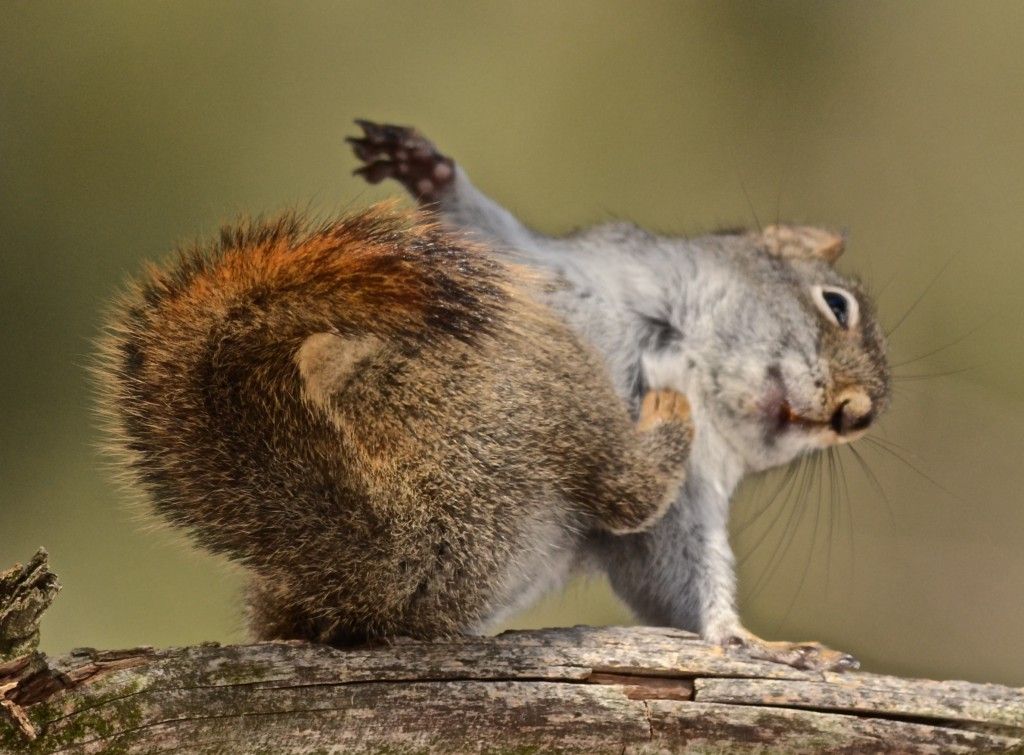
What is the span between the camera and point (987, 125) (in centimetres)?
290

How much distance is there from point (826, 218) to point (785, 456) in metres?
1.34

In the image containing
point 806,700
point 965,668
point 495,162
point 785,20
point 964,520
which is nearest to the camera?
point 806,700

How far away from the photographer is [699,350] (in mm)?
1616

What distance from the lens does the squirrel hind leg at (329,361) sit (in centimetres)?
109

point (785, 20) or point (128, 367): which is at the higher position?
point (785, 20)

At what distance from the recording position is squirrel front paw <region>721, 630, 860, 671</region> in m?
1.34

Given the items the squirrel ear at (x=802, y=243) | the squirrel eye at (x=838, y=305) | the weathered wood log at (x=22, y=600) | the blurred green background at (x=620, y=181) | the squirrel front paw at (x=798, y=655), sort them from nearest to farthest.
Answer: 1. the weathered wood log at (x=22, y=600)
2. the squirrel front paw at (x=798, y=655)
3. the squirrel eye at (x=838, y=305)
4. the squirrel ear at (x=802, y=243)
5. the blurred green background at (x=620, y=181)

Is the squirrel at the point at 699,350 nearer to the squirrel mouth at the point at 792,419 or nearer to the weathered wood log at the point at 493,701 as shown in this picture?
the squirrel mouth at the point at 792,419

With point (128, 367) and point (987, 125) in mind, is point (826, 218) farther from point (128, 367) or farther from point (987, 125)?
point (128, 367)

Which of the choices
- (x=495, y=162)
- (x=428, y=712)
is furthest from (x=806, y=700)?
(x=495, y=162)

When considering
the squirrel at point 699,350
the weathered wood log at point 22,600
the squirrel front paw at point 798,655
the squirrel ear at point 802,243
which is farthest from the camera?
the squirrel ear at point 802,243

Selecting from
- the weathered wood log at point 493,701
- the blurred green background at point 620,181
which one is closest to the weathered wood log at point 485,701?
the weathered wood log at point 493,701

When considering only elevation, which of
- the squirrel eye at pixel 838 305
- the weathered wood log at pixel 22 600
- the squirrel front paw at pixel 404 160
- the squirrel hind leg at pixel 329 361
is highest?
the squirrel front paw at pixel 404 160

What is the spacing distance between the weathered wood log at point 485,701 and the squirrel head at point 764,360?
0.37 meters
